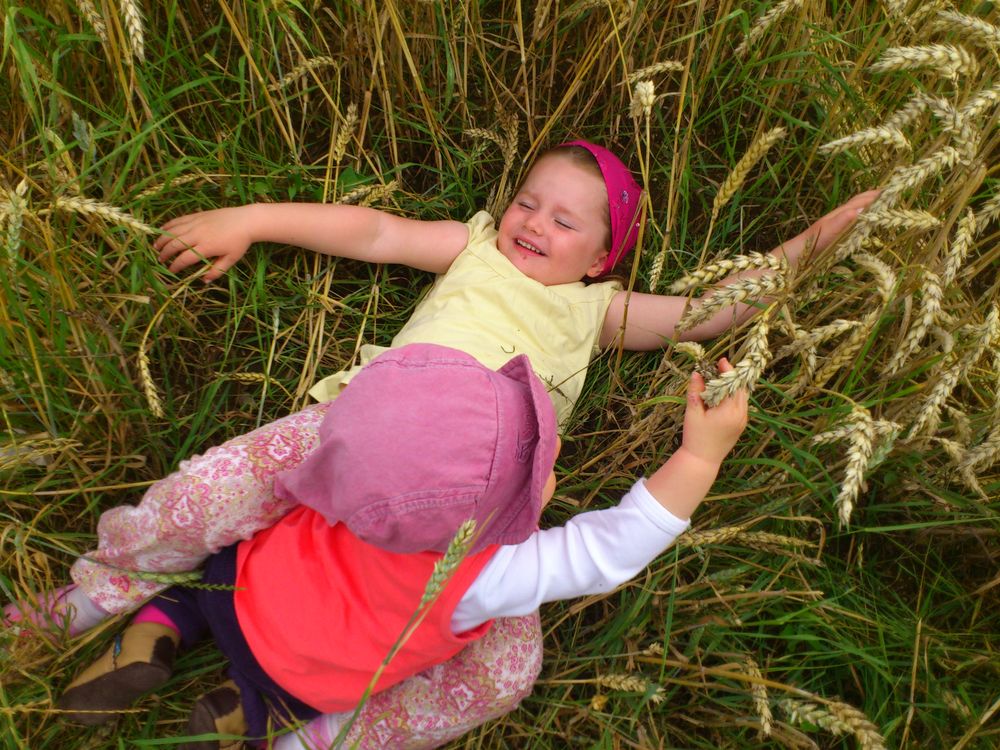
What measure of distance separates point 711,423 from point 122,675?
1491 mm

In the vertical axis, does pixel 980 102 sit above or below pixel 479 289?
above

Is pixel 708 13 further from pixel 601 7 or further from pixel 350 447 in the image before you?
pixel 350 447

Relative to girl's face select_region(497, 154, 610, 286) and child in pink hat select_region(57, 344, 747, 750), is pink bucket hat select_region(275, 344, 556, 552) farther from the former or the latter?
girl's face select_region(497, 154, 610, 286)

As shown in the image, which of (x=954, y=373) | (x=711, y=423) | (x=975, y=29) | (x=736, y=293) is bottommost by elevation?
(x=711, y=423)

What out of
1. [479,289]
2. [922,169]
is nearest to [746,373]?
[922,169]

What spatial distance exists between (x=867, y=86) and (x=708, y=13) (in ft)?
1.71

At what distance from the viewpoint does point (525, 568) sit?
58.9 inches

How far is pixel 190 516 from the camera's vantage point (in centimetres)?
161

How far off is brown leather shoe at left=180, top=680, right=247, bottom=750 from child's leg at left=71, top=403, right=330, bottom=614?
30 centimetres

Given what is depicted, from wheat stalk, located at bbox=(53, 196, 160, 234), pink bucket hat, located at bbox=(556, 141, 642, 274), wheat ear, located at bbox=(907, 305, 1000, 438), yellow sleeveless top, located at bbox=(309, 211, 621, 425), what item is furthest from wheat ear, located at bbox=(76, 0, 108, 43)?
wheat ear, located at bbox=(907, 305, 1000, 438)

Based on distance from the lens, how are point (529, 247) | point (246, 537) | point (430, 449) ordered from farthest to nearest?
point (529, 247)
point (246, 537)
point (430, 449)

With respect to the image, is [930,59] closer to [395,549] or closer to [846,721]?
[846,721]

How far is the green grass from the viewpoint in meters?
1.65

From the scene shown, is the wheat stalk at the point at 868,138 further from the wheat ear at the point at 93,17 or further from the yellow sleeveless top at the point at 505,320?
the wheat ear at the point at 93,17
